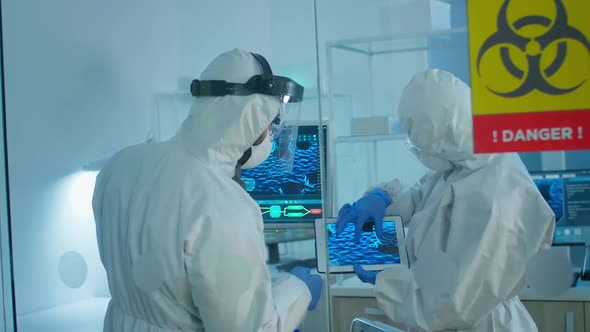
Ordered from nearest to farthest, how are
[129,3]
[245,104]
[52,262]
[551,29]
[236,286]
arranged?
[551,29], [236,286], [245,104], [52,262], [129,3]

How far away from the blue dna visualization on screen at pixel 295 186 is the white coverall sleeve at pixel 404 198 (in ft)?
1.51

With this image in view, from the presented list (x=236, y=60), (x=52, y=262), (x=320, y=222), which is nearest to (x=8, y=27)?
(x=52, y=262)

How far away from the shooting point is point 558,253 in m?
2.69

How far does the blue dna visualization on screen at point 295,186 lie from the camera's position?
2654 millimetres

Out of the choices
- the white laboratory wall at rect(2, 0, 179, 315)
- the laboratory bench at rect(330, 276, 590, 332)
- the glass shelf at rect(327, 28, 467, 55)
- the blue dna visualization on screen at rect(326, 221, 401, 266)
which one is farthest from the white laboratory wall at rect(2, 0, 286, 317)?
the blue dna visualization on screen at rect(326, 221, 401, 266)

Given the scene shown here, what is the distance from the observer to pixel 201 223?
4.94ft

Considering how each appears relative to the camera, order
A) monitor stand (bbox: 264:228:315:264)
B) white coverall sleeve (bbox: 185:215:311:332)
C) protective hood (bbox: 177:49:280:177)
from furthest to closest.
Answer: monitor stand (bbox: 264:228:315:264) → protective hood (bbox: 177:49:280:177) → white coverall sleeve (bbox: 185:215:311:332)

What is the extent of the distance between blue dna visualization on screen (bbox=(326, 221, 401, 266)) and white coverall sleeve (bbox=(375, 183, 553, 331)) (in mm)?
147

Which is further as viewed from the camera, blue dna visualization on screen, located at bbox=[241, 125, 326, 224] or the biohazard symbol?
blue dna visualization on screen, located at bbox=[241, 125, 326, 224]

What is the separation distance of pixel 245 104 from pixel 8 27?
0.99 meters

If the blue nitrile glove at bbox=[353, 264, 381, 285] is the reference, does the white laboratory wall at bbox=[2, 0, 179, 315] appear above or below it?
above

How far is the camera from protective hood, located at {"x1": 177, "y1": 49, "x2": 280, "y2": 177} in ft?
5.33

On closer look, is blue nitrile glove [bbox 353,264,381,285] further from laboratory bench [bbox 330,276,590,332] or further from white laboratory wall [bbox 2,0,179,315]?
white laboratory wall [bbox 2,0,179,315]

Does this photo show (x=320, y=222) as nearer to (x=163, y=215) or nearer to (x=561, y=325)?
(x=163, y=215)
